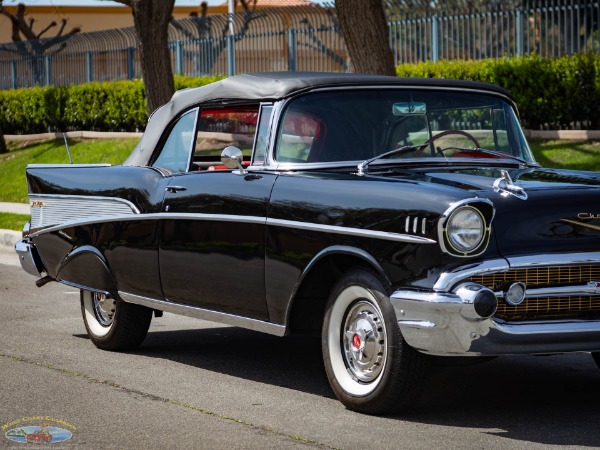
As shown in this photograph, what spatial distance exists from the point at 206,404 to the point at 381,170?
1.59 meters

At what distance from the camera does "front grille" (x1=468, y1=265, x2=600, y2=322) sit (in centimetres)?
574

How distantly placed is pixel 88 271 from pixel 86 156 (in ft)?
62.0

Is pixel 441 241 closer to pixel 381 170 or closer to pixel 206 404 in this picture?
pixel 381 170

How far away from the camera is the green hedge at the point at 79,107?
2847 centimetres

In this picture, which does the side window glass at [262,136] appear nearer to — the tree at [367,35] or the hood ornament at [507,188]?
the hood ornament at [507,188]

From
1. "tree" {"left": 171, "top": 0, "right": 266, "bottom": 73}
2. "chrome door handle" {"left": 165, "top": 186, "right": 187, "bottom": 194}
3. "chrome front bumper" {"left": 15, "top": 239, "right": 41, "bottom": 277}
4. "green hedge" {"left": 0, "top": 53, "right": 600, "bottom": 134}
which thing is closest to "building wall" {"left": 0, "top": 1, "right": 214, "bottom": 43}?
"tree" {"left": 171, "top": 0, "right": 266, "bottom": 73}

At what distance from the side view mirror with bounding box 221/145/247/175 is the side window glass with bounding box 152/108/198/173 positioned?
0.80 meters

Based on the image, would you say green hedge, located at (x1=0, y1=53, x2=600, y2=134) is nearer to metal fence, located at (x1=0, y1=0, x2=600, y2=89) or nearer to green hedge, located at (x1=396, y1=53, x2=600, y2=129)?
green hedge, located at (x1=396, y1=53, x2=600, y2=129)

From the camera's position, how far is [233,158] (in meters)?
7.03

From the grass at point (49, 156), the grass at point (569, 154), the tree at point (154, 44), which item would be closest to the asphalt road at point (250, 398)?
the grass at point (569, 154)

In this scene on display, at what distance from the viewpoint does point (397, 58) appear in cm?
2222

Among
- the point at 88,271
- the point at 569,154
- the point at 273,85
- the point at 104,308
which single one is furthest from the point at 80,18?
the point at 273,85

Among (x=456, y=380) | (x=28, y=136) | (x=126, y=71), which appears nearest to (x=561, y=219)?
(x=456, y=380)

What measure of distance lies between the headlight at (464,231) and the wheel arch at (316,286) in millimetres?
594
